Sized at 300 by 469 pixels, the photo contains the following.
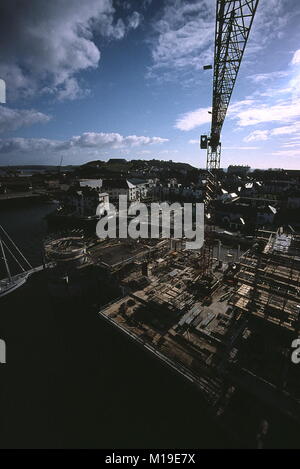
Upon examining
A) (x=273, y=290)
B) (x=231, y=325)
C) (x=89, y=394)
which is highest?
(x=273, y=290)

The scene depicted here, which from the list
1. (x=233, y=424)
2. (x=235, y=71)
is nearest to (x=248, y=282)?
(x=233, y=424)

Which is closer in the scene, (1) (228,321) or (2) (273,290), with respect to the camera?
(2) (273,290)

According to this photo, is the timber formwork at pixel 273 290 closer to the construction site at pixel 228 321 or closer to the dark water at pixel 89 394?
the construction site at pixel 228 321

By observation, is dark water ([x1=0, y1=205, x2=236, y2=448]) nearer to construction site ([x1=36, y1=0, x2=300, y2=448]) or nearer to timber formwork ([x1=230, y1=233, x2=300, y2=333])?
construction site ([x1=36, y1=0, x2=300, y2=448])

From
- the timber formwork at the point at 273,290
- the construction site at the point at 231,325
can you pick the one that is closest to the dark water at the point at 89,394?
the construction site at the point at 231,325

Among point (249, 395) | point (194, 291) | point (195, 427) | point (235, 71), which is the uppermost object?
point (235, 71)

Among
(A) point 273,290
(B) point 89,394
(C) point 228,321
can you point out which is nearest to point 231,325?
(C) point 228,321

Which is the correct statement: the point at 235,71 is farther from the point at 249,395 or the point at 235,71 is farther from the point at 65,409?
the point at 65,409

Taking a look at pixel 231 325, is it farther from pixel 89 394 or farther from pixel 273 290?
pixel 89 394

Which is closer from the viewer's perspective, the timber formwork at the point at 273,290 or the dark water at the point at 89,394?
the dark water at the point at 89,394
